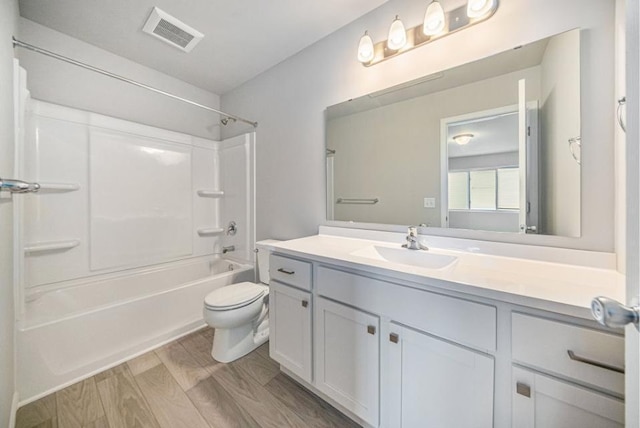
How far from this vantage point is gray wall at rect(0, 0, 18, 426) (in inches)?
38.4

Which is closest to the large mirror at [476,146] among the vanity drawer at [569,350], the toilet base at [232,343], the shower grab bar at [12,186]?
the vanity drawer at [569,350]

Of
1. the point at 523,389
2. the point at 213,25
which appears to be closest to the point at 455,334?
the point at 523,389

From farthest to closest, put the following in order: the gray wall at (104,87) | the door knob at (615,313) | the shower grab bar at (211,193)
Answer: the shower grab bar at (211,193) < the gray wall at (104,87) < the door knob at (615,313)

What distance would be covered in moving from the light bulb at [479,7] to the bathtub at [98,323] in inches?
97.1

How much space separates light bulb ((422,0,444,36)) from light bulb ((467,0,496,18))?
129 millimetres

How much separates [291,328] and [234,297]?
22.7 inches

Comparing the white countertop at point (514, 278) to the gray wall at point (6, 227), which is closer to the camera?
the white countertop at point (514, 278)

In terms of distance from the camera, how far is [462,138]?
132 cm

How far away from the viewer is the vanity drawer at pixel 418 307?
79cm

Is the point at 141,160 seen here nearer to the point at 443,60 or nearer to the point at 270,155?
the point at 270,155

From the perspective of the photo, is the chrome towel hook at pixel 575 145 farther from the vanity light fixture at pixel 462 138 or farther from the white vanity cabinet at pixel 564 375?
the white vanity cabinet at pixel 564 375

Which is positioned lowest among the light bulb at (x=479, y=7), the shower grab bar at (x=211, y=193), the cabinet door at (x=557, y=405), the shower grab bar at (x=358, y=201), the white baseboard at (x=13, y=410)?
the white baseboard at (x=13, y=410)

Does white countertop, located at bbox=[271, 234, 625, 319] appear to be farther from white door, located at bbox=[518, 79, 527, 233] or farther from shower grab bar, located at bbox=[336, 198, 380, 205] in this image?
shower grab bar, located at bbox=[336, 198, 380, 205]

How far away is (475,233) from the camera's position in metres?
1.25
